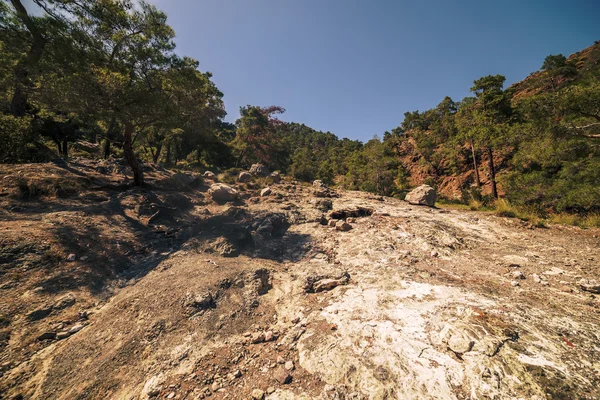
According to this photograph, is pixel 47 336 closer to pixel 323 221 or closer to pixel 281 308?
pixel 281 308

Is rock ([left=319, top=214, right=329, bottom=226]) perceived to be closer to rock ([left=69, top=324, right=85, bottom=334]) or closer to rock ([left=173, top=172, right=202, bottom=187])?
rock ([left=69, top=324, right=85, bottom=334])

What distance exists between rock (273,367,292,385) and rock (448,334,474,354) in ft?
8.55

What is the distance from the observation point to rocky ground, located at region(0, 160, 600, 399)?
3000 millimetres

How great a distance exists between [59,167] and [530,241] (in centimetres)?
2069

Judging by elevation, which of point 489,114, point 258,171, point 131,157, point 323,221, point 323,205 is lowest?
point 323,221

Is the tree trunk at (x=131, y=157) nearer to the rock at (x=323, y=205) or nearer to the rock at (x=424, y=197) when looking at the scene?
the rock at (x=323, y=205)

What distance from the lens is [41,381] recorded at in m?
3.15

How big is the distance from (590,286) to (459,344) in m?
3.87

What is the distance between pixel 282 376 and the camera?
319cm

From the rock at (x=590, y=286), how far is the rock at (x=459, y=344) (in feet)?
12.0

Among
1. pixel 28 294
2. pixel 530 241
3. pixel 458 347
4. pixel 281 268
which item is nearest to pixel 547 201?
pixel 530 241

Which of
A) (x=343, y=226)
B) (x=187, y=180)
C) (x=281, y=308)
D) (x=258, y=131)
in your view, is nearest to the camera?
(x=281, y=308)

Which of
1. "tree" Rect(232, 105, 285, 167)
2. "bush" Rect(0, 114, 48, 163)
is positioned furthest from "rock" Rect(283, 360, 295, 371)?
"tree" Rect(232, 105, 285, 167)

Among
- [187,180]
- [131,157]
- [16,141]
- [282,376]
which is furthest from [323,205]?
[16,141]
